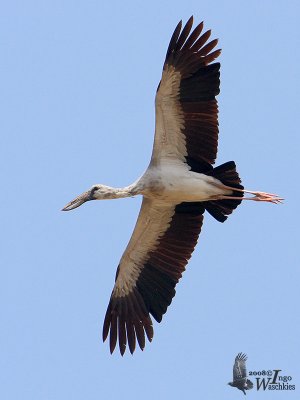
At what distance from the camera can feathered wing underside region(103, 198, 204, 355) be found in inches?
663

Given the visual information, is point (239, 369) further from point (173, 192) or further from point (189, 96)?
point (189, 96)

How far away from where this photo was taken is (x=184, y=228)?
1686cm

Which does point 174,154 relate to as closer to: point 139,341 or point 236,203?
point 236,203

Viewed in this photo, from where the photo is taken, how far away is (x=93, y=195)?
1650 cm

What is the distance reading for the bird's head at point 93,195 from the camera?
16453 millimetres

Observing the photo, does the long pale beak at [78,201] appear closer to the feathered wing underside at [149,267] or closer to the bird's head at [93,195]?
the bird's head at [93,195]

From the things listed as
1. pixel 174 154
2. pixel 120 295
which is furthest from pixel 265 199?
pixel 120 295

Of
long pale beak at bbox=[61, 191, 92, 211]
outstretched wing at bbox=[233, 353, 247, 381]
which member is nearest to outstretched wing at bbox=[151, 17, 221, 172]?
long pale beak at bbox=[61, 191, 92, 211]

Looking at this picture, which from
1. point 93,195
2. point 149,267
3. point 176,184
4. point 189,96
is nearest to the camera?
point 189,96

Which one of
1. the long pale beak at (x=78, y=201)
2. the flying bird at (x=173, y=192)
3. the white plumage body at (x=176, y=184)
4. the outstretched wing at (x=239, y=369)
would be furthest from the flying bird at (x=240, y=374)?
the long pale beak at (x=78, y=201)

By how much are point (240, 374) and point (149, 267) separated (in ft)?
7.40

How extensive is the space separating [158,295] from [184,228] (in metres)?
1.19

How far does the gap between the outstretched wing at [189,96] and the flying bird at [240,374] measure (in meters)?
3.10

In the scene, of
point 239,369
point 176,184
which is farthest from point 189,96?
point 239,369
